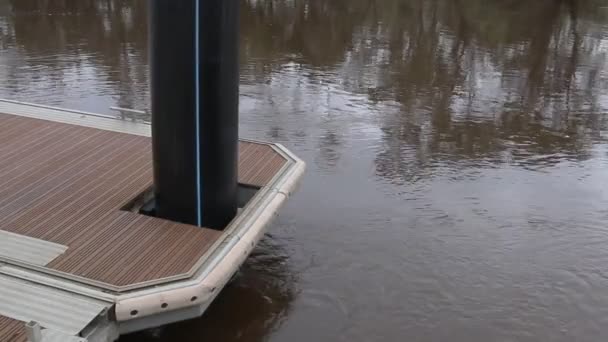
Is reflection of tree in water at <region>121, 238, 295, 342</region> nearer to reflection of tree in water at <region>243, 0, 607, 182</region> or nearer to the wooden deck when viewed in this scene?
the wooden deck

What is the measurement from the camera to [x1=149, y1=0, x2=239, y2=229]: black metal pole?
13.0 feet

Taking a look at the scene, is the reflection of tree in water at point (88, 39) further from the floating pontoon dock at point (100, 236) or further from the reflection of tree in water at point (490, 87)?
the reflection of tree in water at point (490, 87)

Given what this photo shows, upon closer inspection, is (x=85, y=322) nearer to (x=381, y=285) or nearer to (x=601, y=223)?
(x=381, y=285)

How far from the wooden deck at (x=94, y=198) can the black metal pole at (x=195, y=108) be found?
0.76ft

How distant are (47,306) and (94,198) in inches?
57.3

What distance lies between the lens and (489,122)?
29.1 feet

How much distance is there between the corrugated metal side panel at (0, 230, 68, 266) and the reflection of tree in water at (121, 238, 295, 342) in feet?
2.57

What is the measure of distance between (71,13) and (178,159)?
12.1 meters

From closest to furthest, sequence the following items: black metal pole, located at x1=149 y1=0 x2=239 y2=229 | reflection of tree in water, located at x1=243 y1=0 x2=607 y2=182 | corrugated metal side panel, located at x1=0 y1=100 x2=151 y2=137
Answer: black metal pole, located at x1=149 y1=0 x2=239 y2=229 < corrugated metal side panel, located at x1=0 y1=100 x2=151 y2=137 < reflection of tree in water, located at x1=243 y1=0 x2=607 y2=182

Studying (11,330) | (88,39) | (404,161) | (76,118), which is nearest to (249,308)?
(11,330)

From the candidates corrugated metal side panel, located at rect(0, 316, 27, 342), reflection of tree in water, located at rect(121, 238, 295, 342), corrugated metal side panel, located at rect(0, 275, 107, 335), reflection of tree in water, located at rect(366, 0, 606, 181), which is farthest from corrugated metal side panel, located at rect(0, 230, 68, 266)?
reflection of tree in water, located at rect(366, 0, 606, 181)

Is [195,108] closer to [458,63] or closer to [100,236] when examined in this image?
[100,236]

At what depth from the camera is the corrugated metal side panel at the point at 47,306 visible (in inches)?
133

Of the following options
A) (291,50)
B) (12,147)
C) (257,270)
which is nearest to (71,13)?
(291,50)
